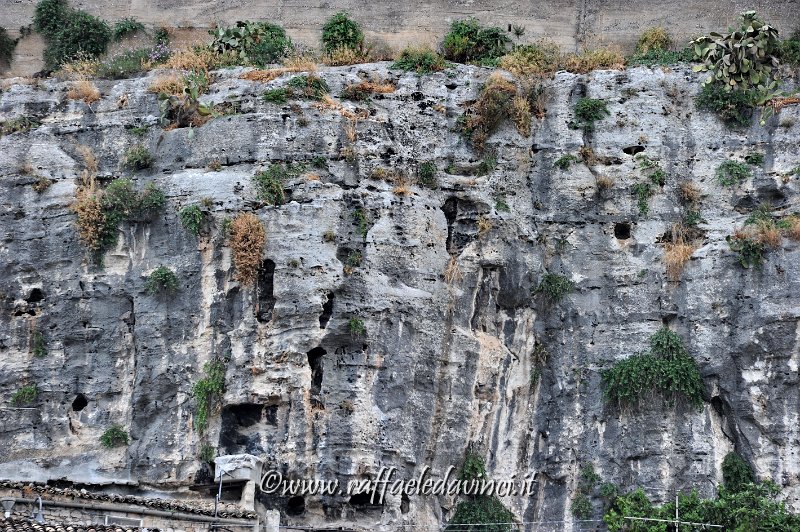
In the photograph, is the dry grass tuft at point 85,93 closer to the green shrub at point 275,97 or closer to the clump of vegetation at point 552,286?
the green shrub at point 275,97

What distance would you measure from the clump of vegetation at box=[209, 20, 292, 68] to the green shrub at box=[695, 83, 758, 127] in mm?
6840

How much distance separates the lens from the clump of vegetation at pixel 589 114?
72.5 feet

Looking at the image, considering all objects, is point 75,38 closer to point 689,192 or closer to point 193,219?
point 193,219

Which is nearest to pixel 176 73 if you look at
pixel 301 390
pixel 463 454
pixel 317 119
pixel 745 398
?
pixel 317 119

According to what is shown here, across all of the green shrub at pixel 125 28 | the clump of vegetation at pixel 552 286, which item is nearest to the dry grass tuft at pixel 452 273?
the clump of vegetation at pixel 552 286

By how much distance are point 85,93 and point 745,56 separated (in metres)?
10.2

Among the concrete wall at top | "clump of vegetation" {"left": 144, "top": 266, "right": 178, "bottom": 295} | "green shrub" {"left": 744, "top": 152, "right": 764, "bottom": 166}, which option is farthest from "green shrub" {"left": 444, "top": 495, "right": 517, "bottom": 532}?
the concrete wall at top

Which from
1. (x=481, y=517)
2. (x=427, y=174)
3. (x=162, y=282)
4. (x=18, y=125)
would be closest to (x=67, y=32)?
(x=18, y=125)

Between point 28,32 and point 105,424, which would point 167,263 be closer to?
point 105,424

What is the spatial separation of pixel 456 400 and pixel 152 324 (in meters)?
4.43

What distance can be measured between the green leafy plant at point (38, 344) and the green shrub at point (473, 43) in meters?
7.89

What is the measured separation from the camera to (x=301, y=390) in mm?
19609

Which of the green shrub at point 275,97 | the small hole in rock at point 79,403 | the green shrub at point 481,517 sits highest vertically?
the green shrub at point 275,97

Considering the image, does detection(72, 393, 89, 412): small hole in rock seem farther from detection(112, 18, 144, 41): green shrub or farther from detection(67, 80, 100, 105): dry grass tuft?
detection(112, 18, 144, 41): green shrub
